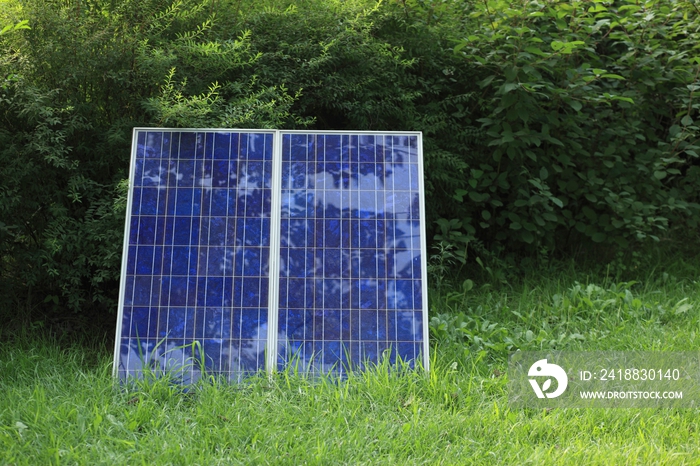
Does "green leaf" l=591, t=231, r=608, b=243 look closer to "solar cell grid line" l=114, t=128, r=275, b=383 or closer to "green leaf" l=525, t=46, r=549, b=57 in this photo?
"green leaf" l=525, t=46, r=549, b=57

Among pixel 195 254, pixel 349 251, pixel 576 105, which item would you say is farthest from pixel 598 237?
pixel 195 254

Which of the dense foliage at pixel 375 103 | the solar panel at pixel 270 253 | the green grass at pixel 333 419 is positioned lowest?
the green grass at pixel 333 419

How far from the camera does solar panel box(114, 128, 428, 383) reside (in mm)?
4043

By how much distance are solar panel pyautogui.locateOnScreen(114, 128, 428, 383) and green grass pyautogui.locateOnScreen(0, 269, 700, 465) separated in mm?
255

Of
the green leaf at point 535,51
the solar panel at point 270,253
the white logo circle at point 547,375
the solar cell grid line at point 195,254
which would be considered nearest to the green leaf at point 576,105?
the green leaf at point 535,51

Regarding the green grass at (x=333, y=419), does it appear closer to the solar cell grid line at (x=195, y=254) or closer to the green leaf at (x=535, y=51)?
the solar cell grid line at (x=195, y=254)

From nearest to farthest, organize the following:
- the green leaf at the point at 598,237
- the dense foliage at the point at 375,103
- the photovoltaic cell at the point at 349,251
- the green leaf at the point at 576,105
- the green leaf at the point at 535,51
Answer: the photovoltaic cell at the point at 349,251, the dense foliage at the point at 375,103, the green leaf at the point at 535,51, the green leaf at the point at 576,105, the green leaf at the point at 598,237

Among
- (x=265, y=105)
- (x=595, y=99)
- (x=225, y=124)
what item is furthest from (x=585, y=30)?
(x=225, y=124)

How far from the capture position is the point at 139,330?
159 inches

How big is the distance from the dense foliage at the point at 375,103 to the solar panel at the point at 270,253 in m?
0.44

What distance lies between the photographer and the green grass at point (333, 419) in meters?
3.22

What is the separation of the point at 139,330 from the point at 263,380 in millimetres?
928

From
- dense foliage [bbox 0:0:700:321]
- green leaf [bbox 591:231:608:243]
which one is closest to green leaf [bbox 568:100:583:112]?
dense foliage [bbox 0:0:700:321]

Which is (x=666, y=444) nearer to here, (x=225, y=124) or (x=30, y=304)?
(x=225, y=124)
